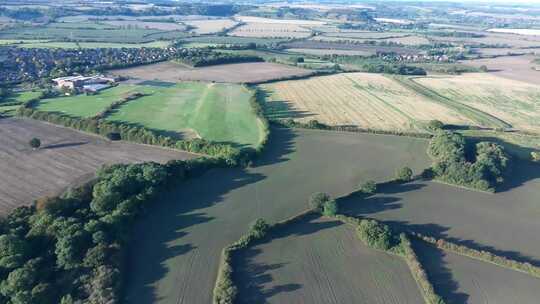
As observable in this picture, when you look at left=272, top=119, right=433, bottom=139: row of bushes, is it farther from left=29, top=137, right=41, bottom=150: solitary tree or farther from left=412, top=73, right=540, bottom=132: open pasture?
left=29, top=137, right=41, bottom=150: solitary tree

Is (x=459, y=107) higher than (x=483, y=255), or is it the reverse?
(x=459, y=107)

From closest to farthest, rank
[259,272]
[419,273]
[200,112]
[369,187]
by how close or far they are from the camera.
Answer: [419,273]
[259,272]
[369,187]
[200,112]

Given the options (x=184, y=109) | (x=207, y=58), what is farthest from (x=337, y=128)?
(x=207, y=58)

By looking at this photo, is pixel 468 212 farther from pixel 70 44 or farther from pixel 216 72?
pixel 70 44

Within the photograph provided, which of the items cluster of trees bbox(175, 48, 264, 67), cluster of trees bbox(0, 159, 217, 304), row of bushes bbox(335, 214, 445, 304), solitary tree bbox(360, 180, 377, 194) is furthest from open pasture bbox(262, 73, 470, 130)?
cluster of trees bbox(0, 159, 217, 304)

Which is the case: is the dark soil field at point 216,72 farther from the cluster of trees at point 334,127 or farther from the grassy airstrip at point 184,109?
the cluster of trees at point 334,127

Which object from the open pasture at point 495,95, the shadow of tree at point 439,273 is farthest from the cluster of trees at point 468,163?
the open pasture at point 495,95
